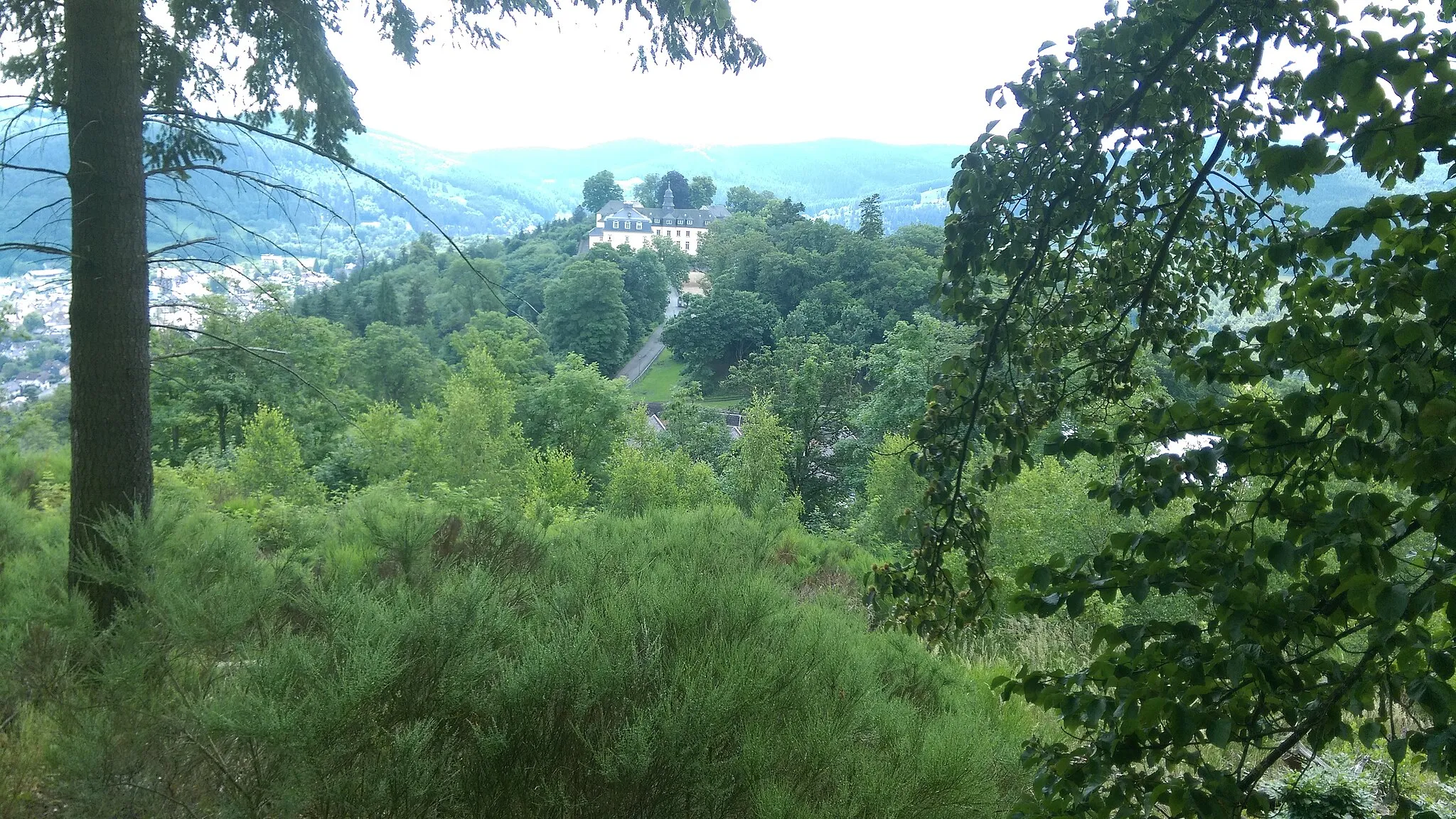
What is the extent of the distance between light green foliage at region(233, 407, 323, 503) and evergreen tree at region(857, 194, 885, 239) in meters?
43.7

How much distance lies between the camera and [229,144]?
425 cm

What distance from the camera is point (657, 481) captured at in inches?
678

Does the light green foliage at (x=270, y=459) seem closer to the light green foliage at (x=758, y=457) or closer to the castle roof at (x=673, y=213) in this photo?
the light green foliage at (x=758, y=457)

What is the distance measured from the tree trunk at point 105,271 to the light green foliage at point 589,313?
43.6 meters

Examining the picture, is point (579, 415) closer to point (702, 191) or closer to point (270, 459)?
point (270, 459)

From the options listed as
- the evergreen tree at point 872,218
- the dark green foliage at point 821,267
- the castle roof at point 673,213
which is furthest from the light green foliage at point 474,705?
the castle roof at point 673,213

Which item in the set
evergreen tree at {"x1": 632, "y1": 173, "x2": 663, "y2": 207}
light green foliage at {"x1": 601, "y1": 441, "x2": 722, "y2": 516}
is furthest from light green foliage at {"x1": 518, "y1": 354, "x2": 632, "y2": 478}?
evergreen tree at {"x1": 632, "y1": 173, "x2": 663, "y2": 207}

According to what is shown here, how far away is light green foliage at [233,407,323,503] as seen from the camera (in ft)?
54.7

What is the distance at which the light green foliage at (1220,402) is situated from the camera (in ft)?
3.58

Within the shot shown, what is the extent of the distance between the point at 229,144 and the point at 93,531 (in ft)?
6.65

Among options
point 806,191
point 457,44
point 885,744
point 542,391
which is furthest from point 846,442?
point 806,191

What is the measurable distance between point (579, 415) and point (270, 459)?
1395 cm

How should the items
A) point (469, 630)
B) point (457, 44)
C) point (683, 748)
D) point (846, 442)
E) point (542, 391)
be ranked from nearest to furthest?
point (683, 748), point (469, 630), point (457, 44), point (846, 442), point (542, 391)

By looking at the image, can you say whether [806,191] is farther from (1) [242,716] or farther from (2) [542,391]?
(1) [242,716]
